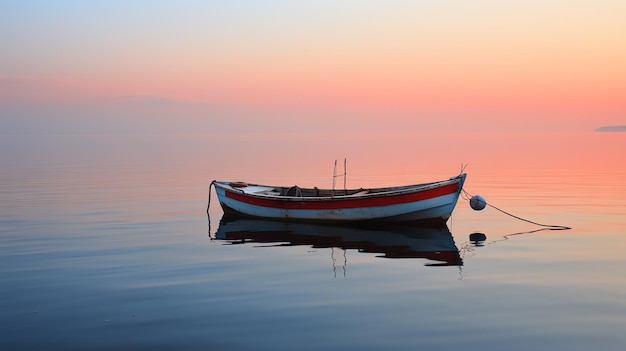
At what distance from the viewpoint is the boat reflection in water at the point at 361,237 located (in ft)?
65.6

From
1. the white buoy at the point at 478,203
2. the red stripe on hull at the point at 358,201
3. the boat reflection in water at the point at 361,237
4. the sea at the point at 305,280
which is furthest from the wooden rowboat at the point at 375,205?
the white buoy at the point at 478,203

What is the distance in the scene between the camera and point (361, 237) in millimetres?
22906

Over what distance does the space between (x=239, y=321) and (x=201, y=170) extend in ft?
159

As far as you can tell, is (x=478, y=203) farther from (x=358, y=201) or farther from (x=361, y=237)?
(x=361, y=237)

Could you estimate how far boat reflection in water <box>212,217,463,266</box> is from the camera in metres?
20.0

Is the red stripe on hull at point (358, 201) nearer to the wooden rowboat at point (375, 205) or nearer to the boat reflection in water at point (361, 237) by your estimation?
the wooden rowboat at point (375, 205)

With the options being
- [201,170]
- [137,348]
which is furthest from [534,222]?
[201,170]

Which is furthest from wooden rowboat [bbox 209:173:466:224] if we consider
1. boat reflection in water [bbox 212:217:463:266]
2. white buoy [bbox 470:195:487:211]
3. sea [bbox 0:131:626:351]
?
white buoy [bbox 470:195:487:211]

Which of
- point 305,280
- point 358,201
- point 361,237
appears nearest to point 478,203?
point 358,201

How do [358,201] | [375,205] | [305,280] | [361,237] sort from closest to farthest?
1. [305,280]
2. [361,237]
3. [375,205]
4. [358,201]

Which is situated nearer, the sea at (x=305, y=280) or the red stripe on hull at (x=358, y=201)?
the sea at (x=305, y=280)

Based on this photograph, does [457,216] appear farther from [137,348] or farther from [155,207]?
[137,348]

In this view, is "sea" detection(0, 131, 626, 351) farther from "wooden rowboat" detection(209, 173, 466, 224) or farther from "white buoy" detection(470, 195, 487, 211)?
"white buoy" detection(470, 195, 487, 211)

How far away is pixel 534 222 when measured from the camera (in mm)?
26359
